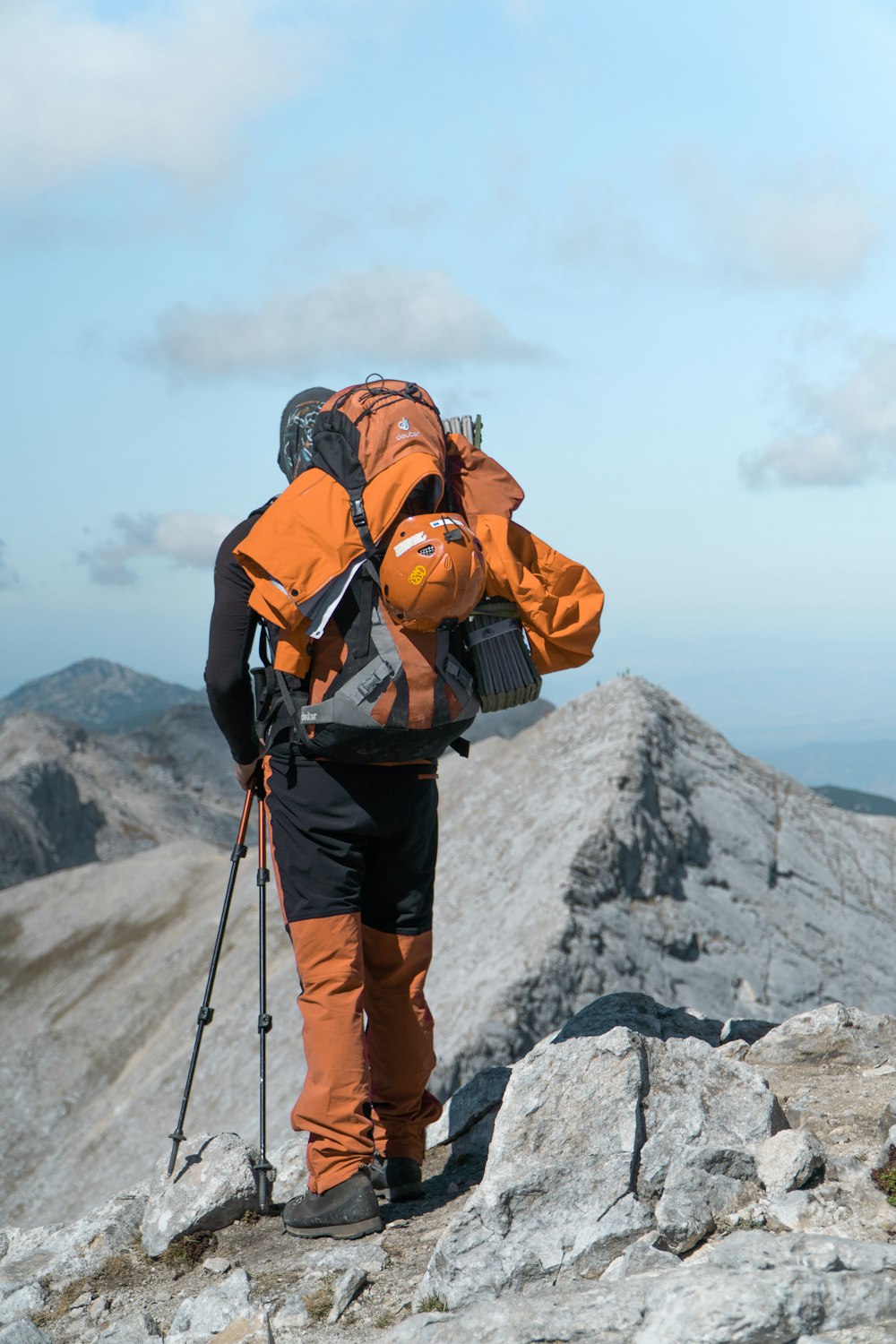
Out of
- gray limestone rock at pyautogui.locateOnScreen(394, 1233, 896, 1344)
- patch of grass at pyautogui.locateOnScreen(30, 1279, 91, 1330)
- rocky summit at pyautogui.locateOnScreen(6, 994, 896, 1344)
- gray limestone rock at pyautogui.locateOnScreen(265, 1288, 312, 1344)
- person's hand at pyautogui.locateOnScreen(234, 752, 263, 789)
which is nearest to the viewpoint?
gray limestone rock at pyautogui.locateOnScreen(394, 1233, 896, 1344)

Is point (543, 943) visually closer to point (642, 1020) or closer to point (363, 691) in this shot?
point (642, 1020)

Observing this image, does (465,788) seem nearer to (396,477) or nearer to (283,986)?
(283,986)

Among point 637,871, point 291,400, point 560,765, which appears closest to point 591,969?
point 637,871

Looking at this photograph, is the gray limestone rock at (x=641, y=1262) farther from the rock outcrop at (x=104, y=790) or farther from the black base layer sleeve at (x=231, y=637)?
the rock outcrop at (x=104, y=790)

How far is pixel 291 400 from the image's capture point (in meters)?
7.16

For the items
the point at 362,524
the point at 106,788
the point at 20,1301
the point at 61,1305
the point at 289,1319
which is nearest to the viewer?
the point at 289,1319

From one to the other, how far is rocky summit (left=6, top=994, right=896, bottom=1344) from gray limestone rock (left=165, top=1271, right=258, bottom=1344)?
13 millimetres

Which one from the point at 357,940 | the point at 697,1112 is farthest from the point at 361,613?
the point at 697,1112

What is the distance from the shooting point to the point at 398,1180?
275 inches

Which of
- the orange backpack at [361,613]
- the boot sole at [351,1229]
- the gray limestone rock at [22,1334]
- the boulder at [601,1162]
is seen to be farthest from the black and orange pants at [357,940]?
the gray limestone rock at [22,1334]

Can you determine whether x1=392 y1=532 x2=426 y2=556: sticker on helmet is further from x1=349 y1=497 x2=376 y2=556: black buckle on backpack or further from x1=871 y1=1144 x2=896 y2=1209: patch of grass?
x1=871 y1=1144 x2=896 y2=1209: patch of grass

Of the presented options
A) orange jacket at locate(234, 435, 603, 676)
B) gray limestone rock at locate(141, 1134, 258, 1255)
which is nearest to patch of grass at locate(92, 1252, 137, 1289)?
gray limestone rock at locate(141, 1134, 258, 1255)

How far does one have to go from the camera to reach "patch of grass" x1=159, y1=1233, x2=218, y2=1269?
6508 millimetres

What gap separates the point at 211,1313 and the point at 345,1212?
3.14 ft
